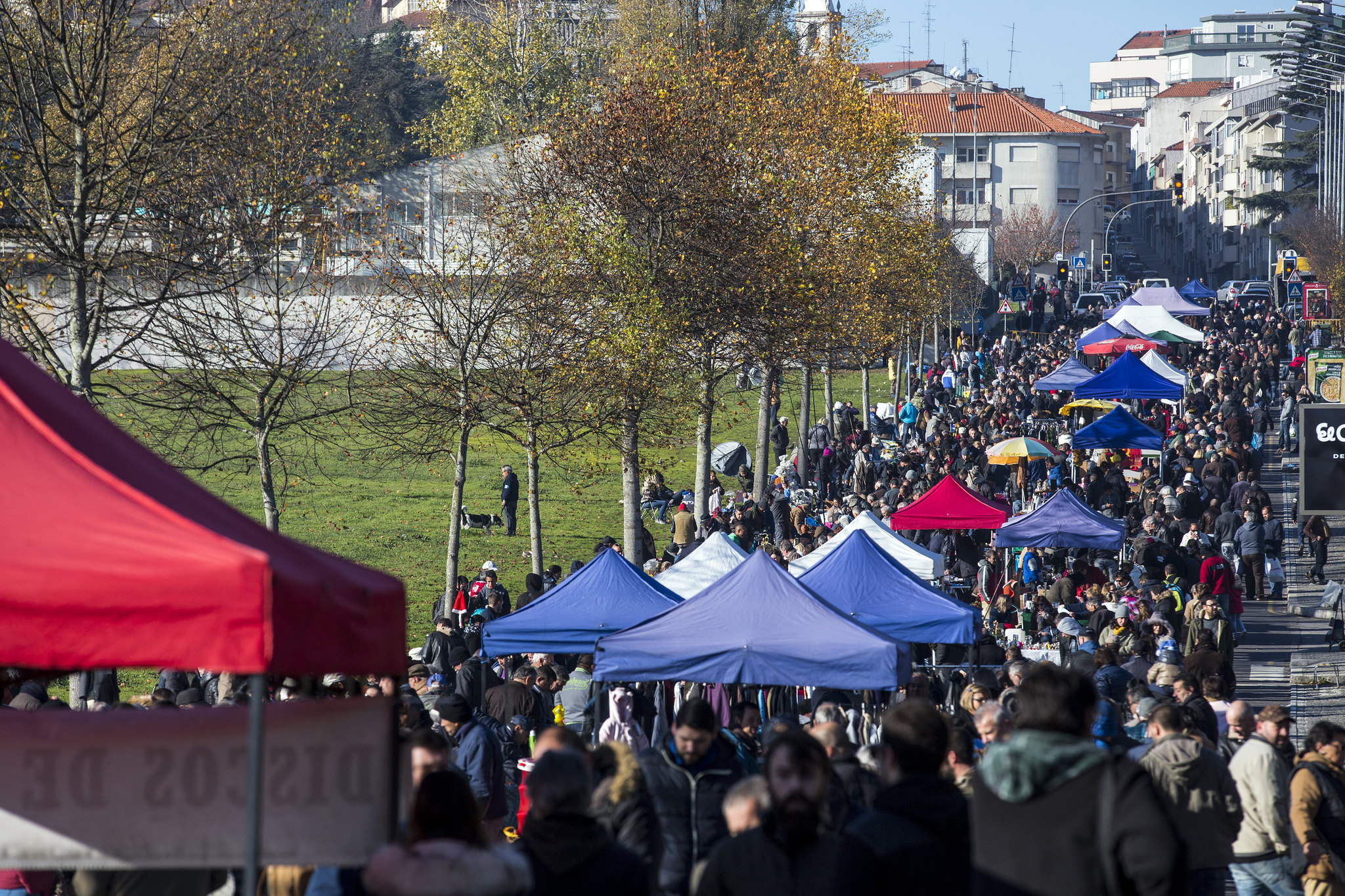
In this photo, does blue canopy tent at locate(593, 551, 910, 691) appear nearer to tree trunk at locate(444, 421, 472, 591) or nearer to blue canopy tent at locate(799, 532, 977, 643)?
blue canopy tent at locate(799, 532, 977, 643)

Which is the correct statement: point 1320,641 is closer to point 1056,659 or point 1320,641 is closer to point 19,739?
point 1056,659

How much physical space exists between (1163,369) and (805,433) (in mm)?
8918

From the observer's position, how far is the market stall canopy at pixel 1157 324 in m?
40.2

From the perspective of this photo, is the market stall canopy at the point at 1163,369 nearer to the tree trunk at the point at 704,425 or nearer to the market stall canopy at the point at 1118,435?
the market stall canopy at the point at 1118,435

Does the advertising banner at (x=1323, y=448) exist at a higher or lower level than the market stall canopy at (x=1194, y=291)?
lower

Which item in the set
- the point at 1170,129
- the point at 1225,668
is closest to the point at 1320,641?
the point at 1225,668

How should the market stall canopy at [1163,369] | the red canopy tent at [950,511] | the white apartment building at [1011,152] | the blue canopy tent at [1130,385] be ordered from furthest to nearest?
1. the white apartment building at [1011,152]
2. the market stall canopy at [1163,369]
3. the blue canopy tent at [1130,385]
4. the red canopy tent at [950,511]

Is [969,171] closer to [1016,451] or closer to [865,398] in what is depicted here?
[865,398]

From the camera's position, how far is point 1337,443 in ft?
47.2

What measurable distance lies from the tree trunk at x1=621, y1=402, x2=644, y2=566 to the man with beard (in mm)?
19997

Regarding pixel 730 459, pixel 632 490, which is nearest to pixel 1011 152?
pixel 730 459

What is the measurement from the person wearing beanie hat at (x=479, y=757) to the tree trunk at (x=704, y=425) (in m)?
17.3

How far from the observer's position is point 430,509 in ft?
109

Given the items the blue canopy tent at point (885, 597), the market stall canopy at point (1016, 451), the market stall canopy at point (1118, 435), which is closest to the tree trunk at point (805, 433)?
the market stall canopy at point (1016, 451)
